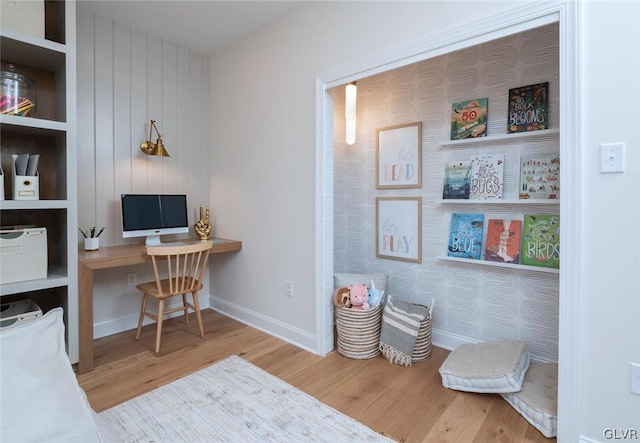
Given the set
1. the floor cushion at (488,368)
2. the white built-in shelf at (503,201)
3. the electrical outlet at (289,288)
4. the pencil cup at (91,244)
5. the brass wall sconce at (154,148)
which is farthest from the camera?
the brass wall sconce at (154,148)

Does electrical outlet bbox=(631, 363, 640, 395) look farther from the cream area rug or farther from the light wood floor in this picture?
the cream area rug

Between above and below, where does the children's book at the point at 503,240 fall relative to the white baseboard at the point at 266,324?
above

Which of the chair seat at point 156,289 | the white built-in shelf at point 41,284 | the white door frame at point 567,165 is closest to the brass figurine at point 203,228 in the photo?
the chair seat at point 156,289

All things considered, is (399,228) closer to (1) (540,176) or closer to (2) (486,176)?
(2) (486,176)

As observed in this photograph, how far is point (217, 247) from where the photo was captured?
294 centimetres

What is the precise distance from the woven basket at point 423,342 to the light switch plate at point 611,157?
140 centimetres

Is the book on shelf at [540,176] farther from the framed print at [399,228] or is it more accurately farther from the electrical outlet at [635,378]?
the electrical outlet at [635,378]

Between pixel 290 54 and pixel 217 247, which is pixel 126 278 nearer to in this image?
pixel 217 247

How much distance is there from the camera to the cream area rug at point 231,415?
163 centimetres

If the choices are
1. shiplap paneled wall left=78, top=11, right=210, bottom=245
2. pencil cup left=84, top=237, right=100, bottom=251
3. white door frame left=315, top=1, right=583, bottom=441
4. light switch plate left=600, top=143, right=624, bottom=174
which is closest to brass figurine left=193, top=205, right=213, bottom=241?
shiplap paneled wall left=78, top=11, right=210, bottom=245

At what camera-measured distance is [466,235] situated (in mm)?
2465

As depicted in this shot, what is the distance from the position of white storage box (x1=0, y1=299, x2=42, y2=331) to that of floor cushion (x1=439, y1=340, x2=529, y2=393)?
8.02 ft

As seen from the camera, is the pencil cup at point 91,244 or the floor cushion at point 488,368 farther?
the pencil cup at point 91,244

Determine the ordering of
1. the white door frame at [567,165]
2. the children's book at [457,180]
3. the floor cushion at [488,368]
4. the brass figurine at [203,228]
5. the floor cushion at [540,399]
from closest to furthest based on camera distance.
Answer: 1. the white door frame at [567,165]
2. the floor cushion at [540,399]
3. the floor cushion at [488,368]
4. the children's book at [457,180]
5. the brass figurine at [203,228]
